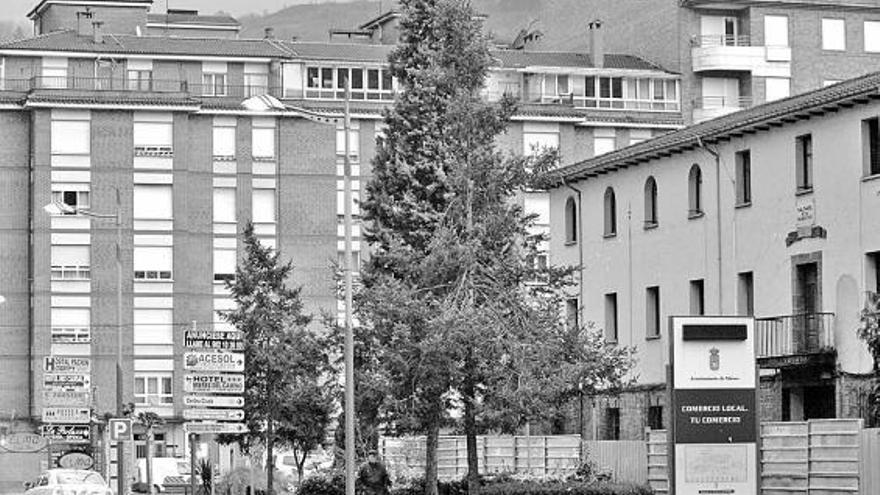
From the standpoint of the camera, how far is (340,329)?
54.6 metres

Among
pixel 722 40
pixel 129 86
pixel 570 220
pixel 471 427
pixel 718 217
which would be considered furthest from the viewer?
pixel 722 40

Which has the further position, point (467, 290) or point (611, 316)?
point (611, 316)

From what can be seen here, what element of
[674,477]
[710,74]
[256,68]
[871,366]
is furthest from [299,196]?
[674,477]

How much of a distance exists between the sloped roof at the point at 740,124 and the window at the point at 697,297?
12.3ft

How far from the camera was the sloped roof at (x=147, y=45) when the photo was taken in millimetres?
106875

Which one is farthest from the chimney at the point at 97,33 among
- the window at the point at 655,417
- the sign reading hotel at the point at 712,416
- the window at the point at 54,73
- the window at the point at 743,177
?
the sign reading hotel at the point at 712,416

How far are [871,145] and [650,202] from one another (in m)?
11.8

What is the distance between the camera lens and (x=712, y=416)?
1313 inches

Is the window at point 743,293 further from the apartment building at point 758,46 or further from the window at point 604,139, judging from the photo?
the window at point 604,139

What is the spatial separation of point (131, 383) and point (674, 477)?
72.9 meters

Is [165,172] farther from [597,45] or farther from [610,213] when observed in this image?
[610,213]

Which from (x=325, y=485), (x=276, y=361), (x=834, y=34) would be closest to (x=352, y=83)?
(x=834, y=34)

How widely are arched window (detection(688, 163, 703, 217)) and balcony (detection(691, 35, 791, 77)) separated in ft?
159

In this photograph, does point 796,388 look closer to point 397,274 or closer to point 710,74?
point 397,274
